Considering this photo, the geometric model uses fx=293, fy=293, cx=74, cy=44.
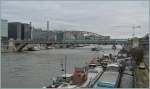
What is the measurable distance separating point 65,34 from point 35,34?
165 inches

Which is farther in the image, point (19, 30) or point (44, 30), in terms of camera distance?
point (44, 30)

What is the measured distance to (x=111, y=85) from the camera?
374 centimetres

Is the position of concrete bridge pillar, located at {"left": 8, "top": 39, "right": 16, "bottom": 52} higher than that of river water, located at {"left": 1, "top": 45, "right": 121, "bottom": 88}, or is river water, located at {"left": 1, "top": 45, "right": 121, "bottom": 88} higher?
concrete bridge pillar, located at {"left": 8, "top": 39, "right": 16, "bottom": 52}

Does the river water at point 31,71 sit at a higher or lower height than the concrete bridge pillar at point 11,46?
lower

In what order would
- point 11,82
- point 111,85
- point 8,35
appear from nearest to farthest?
point 111,85 < point 11,82 < point 8,35

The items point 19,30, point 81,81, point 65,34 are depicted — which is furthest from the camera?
point 65,34

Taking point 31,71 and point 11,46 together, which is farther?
point 11,46

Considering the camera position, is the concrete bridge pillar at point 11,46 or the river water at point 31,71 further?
the concrete bridge pillar at point 11,46

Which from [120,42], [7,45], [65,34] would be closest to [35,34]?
[65,34]

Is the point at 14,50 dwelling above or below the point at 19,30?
below

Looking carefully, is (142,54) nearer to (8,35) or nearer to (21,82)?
(21,82)

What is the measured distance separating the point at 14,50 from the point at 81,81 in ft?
42.6

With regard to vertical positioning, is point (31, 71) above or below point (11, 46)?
below

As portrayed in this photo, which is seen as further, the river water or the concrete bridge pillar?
the concrete bridge pillar
